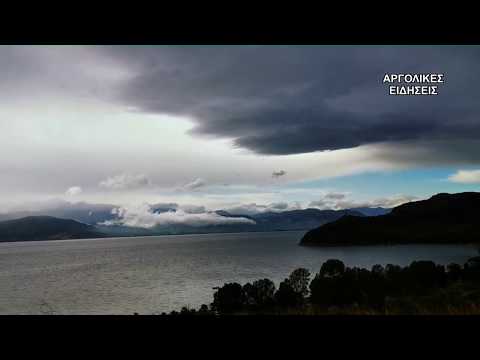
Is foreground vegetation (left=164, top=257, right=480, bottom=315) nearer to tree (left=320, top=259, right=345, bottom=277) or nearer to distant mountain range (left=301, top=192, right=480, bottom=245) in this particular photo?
tree (left=320, top=259, right=345, bottom=277)

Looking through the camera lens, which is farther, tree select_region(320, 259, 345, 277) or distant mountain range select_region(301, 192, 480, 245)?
distant mountain range select_region(301, 192, 480, 245)

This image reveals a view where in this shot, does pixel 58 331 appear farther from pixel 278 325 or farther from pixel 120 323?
pixel 278 325

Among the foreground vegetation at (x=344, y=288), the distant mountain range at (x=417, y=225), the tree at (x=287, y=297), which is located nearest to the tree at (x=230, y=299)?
the foreground vegetation at (x=344, y=288)

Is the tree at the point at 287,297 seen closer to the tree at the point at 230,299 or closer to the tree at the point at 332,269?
the tree at the point at 230,299

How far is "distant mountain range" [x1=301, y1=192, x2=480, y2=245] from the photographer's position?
2719 inches

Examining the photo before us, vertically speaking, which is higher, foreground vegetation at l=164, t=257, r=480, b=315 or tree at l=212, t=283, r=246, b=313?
foreground vegetation at l=164, t=257, r=480, b=315

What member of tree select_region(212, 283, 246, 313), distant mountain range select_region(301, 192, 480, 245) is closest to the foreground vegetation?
tree select_region(212, 283, 246, 313)

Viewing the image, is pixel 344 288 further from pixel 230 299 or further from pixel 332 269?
pixel 230 299

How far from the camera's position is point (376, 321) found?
147 inches

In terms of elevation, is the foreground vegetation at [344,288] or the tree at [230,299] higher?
the foreground vegetation at [344,288]

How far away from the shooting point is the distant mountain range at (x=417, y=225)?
69.1 metres

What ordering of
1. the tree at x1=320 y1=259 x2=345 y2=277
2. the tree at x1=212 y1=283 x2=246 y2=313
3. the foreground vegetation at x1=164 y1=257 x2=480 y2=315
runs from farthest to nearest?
the tree at x1=320 y1=259 x2=345 y2=277 < the tree at x1=212 y1=283 x2=246 y2=313 < the foreground vegetation at x1=164 y1=257 x2=480 y2=315

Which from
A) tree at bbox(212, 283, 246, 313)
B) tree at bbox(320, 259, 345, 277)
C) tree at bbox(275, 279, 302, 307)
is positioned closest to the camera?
tree at bbox(275, 279, 302, 307)

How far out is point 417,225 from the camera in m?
74.2
